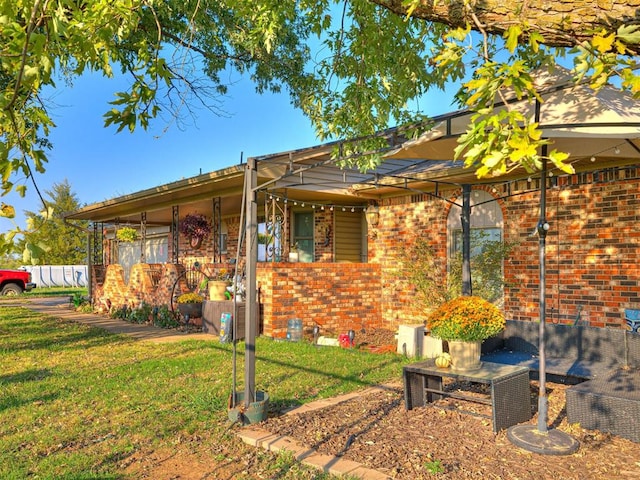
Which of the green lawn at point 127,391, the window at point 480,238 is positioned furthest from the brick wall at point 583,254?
the green lawn at point 127,391

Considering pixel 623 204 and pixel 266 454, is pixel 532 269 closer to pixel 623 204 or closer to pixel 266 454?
pixel 623 204

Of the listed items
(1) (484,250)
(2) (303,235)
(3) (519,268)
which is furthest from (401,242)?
(2) (303,235)

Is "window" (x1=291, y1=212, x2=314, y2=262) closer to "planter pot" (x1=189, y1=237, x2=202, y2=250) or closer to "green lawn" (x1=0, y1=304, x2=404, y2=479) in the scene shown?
"planter pot" (x1=189, y1=237, x2=202, y2=250)

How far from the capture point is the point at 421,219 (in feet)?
33.2

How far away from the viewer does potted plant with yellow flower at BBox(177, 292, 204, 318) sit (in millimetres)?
10922

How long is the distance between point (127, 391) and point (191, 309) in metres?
5.00

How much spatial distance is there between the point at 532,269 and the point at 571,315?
94 cm

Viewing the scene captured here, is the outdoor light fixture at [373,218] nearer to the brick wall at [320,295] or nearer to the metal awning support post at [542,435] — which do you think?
the brick wall at [320,295]

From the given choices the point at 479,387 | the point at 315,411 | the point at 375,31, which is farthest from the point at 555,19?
the point at 479,387

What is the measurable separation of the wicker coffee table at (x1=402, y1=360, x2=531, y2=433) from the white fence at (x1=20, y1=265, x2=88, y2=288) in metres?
32.2

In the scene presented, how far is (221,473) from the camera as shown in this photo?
146 inches

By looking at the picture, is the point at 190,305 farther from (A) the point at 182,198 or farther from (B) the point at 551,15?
(B) the point at 551,15

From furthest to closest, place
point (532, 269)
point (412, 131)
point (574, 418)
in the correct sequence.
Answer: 1. point (532, 269)
2. point (412, 131)
3. point (574, 418)

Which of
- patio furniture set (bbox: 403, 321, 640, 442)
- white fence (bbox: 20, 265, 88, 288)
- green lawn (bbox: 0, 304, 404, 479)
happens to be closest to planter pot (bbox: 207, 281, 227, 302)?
green lawn (bbox: 0, 304, 404, 479)
